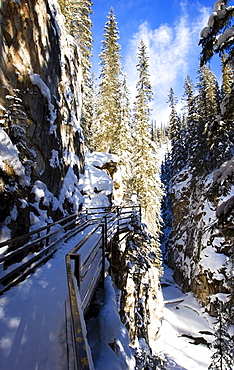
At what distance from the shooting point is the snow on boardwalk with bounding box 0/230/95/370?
257cm

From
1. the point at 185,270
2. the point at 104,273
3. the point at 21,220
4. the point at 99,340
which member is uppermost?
the point at 21,220

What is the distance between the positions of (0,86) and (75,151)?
25.6 ft

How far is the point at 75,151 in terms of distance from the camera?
1473cm

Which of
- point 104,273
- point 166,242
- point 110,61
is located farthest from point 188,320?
point 110,61

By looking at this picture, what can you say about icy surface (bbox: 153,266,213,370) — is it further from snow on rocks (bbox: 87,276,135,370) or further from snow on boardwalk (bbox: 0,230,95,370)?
snow on boardwalk (bbox: 0,230,95,370)

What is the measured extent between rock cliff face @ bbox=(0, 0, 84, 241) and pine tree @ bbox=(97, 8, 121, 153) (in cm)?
1339

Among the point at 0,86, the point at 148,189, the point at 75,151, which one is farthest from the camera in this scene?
the point at 148,189

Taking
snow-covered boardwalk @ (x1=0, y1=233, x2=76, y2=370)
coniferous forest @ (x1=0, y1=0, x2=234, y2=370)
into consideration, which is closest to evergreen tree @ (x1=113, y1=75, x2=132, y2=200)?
coniferous forest @ (x1=0, y1=0, x2=234, y2=370)

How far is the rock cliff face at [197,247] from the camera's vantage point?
2477 cm

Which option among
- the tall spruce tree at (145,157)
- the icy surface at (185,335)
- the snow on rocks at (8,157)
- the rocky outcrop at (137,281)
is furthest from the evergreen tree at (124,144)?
the snow on rocks at (8,157)

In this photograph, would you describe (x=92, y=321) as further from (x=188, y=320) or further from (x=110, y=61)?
(x=110, y=61)

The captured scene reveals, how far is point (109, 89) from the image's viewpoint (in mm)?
27234

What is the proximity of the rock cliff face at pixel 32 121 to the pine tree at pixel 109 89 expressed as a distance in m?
13.4

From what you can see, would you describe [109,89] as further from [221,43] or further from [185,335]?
[185,335]
